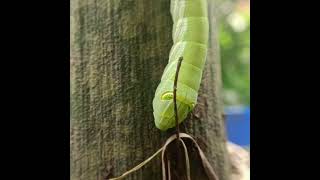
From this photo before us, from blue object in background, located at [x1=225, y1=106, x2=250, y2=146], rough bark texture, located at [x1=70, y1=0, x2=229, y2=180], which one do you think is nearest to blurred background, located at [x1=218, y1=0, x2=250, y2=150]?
blue object in background, located at [x1=225, y1=106, x2=250, y2=146]

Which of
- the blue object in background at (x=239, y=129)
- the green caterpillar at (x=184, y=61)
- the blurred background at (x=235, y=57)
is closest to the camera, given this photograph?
the green caterpillar at (x=184, y=61)

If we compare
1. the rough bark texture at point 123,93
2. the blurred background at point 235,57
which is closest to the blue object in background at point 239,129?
the rough bark texture at point 123,93

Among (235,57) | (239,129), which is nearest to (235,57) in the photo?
(235,57)

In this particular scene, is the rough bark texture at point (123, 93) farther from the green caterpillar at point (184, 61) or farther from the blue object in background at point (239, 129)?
the blue object in background at point (239, 129)

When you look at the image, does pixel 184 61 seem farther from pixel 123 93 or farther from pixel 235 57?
pixel 235 57

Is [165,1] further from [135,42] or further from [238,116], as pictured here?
[238,116]
